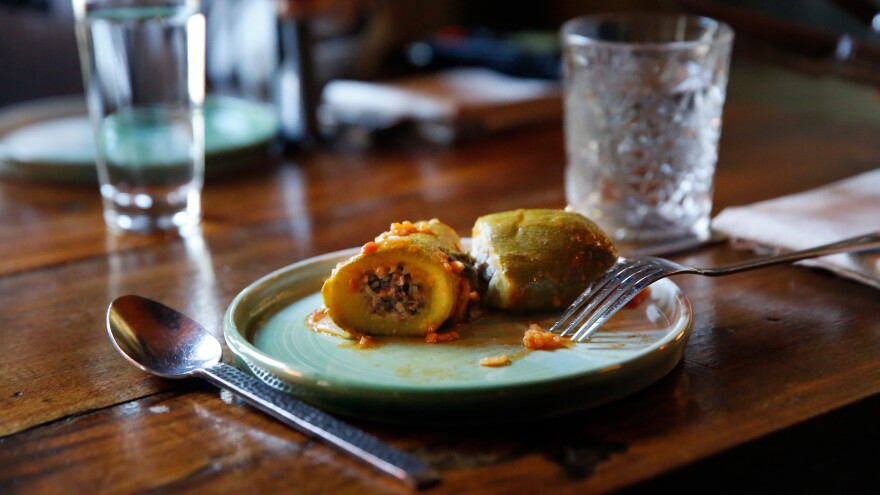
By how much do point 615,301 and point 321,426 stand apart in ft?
0.86

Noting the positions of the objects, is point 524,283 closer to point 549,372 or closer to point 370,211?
point 549,372

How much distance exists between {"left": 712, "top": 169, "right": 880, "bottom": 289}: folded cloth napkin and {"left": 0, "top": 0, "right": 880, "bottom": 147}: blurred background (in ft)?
0.93

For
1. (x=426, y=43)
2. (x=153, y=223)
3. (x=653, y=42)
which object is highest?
(x=653, y=42)

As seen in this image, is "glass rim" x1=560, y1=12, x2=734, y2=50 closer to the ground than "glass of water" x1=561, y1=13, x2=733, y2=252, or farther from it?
farther from it

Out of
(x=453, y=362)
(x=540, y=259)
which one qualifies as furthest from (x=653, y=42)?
(x=453, y=362)

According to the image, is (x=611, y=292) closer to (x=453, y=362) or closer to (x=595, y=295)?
(x=595, y=295)

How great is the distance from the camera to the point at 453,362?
0.69 m

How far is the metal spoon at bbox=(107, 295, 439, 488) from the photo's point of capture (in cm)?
56

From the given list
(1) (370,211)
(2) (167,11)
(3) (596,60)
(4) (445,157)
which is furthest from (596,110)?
(2) (167,11)

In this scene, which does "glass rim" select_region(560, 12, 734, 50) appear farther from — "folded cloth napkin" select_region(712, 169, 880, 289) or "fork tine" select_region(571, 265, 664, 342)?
"fork tine" select_region(571, 265, 664, 342)

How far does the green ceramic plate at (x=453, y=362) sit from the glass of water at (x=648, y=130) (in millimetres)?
263

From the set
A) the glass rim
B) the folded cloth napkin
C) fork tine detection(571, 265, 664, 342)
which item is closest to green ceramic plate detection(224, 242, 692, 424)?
fork tine detection(571, 265, 664, 342)

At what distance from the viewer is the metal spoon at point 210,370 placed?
0.56 m

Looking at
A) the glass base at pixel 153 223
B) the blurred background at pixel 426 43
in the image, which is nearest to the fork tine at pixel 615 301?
the glass base at pixel 153 223
